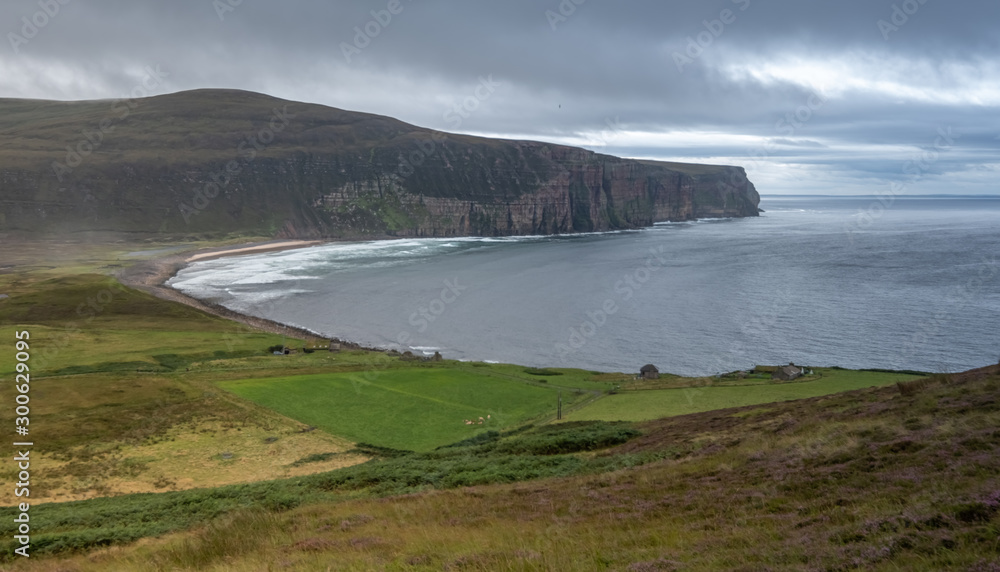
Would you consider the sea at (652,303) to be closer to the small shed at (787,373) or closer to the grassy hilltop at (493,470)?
the small shed at (787,373)

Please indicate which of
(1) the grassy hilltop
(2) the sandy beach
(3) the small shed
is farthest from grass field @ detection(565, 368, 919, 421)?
(2) the sandy beach

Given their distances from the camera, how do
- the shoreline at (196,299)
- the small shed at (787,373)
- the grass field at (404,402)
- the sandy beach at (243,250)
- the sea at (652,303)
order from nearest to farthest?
the grass field at (404,402)
the small shed at (787,373)
the sea at (652,303)
the shoreline at (196,299)
the sandy beach at (243,250)

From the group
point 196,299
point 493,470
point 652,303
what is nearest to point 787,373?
point 493,470

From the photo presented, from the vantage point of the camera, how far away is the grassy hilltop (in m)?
12.2

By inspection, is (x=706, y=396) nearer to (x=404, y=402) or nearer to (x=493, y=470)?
(x=404, y=402)

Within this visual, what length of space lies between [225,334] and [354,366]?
26368mm

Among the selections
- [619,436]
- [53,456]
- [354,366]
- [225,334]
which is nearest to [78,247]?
[225,334]

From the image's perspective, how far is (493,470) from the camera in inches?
997

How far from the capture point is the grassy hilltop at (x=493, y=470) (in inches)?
482

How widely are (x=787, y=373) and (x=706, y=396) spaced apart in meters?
11.9

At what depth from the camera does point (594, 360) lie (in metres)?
71.2

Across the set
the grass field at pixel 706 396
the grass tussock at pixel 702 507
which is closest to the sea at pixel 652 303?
the grass field at pixel 706 396

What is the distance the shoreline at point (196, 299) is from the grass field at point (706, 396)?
37404 millimetres

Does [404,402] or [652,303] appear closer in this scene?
[404,402]
